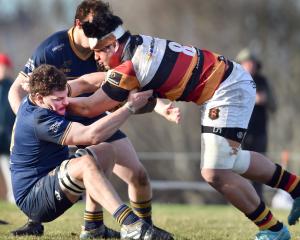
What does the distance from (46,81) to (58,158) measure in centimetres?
81

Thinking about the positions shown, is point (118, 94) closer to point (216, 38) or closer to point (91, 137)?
point (91, 137)

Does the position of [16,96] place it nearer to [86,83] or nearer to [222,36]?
[86,83]

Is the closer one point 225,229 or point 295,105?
point 225,229

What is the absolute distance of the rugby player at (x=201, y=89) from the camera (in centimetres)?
752

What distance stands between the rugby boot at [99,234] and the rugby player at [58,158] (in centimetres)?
46

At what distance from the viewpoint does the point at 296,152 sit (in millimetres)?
25484

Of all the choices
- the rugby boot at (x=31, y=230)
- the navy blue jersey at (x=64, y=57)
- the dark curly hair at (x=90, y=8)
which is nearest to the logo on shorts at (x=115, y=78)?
the dark curly hair at (x=90, y=8)

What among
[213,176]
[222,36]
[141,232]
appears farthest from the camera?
[222,36]

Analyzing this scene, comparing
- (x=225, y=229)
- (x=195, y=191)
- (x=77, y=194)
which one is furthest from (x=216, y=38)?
(x=77, y=194)

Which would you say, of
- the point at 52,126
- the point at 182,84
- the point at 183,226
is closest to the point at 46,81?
the point at 52,126

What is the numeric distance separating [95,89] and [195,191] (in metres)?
16.5

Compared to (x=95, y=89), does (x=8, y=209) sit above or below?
below

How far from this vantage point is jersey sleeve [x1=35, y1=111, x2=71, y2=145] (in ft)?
24.2

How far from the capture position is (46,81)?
739cm
